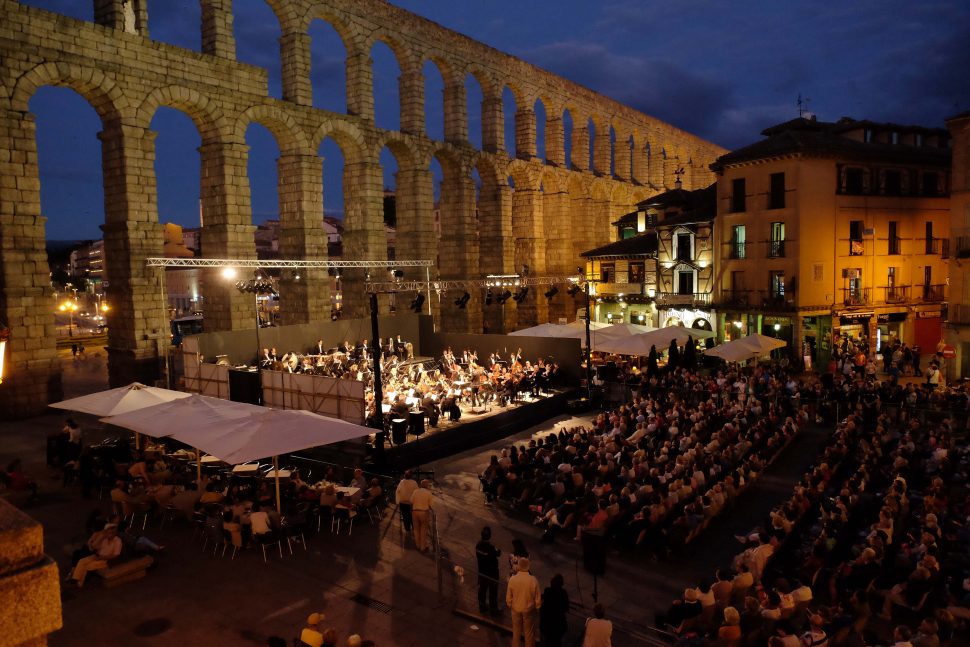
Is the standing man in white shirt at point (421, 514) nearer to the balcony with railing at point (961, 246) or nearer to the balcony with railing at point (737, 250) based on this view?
the balcony with railing at point (961, 246)

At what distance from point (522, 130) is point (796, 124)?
1783 centimetres

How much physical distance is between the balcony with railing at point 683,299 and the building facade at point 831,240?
1264mm

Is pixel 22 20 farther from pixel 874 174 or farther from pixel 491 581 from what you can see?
pixel 874 174

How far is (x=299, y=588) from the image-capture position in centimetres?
1068

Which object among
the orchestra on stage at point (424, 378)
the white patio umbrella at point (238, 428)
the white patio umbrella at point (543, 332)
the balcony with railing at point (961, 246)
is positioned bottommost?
the orchestra on stage at point (424, 378)

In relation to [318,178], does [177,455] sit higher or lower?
lower

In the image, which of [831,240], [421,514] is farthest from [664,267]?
[421,514]

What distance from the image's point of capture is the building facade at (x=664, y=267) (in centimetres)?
3666

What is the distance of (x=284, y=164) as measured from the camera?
32906mm

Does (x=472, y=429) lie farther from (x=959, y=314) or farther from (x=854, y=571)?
(x=959, y=314)

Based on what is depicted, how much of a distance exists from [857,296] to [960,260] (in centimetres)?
620

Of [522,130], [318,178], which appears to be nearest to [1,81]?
[318,178]

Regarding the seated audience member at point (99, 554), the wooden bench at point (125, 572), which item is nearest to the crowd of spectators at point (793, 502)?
the wooden bench at point (125, 572)

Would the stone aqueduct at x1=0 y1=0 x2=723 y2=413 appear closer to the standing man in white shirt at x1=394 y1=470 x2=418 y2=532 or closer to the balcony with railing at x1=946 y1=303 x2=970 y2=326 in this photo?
the standing man in white shirt at x1=394 y1=470 x2=418 y2=532
